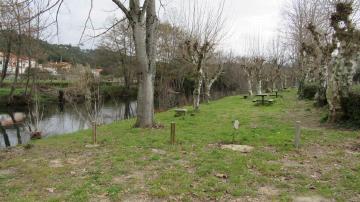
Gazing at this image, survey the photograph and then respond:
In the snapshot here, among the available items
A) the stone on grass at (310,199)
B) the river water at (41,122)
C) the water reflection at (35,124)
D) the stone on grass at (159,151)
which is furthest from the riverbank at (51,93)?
the stone on grass at (310,199)

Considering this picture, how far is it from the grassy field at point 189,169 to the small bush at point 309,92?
1154 centimetres

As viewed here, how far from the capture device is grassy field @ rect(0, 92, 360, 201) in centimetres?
511

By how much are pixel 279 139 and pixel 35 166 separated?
6.03m

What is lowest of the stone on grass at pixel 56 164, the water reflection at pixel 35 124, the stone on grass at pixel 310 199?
the water reflection at pixel 35 124

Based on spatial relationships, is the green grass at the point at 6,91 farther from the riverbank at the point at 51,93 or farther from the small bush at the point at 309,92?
the small bush at the point at 309,92

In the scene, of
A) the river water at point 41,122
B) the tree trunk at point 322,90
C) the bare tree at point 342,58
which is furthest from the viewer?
the tree trunk at point 322,90

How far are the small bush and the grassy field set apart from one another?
11538mm

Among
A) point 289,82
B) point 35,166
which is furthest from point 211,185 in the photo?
point 289,82

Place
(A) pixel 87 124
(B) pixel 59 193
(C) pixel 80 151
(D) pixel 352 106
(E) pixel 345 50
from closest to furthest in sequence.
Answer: (B) pixel 59 193, (C) pixel 80 151, (D) pixel 352 106, (E) pixel 345 50, (A) pixel 87 124

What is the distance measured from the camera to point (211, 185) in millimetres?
5426

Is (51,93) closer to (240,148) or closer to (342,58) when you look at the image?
(342,58)

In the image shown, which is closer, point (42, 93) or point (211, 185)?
point (211, 185)

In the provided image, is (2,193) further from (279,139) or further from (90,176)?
(279,139)

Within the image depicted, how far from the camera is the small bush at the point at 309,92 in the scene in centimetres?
2112
